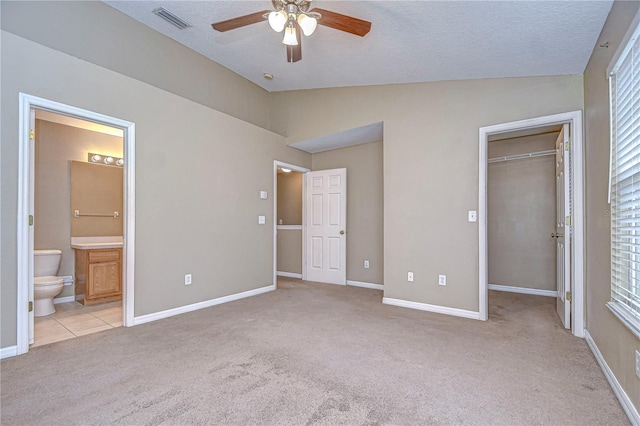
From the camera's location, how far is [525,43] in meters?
2.62

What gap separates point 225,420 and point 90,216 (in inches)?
165

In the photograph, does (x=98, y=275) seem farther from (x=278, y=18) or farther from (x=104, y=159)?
(x=278, y=18)

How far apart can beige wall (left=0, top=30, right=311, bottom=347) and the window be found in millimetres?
3833

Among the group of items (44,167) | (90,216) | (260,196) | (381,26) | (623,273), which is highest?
(381,26)

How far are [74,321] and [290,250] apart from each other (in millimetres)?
3650

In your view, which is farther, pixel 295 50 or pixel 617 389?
pixel 295 50

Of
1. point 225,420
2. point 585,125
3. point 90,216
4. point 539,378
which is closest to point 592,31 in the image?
point 585,125

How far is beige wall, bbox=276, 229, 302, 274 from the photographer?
6.22 metres

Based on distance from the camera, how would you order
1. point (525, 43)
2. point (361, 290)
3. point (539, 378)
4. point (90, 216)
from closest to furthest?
1. point (539, 378)
2. point (525, 43)
3. point (90, 216)
4. point (361, 290)

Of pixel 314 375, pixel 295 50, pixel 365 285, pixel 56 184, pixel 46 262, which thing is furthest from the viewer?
pixel 365 285

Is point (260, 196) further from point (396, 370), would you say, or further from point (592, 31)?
point (592, 31)

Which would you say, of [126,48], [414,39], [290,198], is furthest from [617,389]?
[290,198]

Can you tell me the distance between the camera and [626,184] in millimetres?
1857

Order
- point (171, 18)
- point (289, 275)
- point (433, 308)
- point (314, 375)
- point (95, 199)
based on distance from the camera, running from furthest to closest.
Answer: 1. point (289, 275)
2. point (95, 199)
3. point (433, 308)
4. point (171, 18)
5. point (314, 375)
